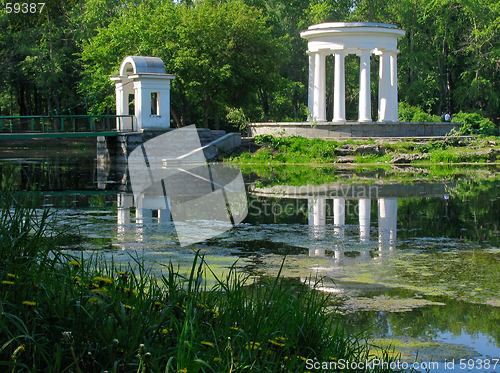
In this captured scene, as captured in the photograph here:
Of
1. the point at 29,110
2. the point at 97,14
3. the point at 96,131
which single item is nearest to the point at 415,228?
the point at 96,131

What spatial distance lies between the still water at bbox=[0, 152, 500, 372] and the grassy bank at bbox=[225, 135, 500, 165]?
10.5m

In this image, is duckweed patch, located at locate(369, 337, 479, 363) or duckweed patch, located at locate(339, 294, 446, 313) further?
duckweed patch, located at locate(339, 294, 446, 313)

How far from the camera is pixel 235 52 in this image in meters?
44.1

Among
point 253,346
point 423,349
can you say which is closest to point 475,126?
point 423,349

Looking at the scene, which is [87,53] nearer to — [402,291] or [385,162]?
[385,162]

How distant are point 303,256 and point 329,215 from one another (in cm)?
474

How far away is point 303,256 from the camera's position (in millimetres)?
10039

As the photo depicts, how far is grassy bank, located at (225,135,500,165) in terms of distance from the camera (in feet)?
108

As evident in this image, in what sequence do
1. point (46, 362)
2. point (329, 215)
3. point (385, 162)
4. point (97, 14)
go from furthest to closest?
point (97, 14)
point (385, 162)
point (329, 215)
point (46, 362)

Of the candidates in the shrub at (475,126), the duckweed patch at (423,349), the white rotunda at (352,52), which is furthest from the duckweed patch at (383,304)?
the shrub at (475,126)

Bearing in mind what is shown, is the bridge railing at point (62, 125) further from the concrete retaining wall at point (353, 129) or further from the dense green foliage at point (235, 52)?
the concrete retaining wall at point (353, 129)

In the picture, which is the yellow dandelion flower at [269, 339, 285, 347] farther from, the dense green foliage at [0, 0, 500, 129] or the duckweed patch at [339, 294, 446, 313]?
the dense green foliage at [0, 0, 500, 129]

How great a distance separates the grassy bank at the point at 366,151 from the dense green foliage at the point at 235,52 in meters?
7.40
